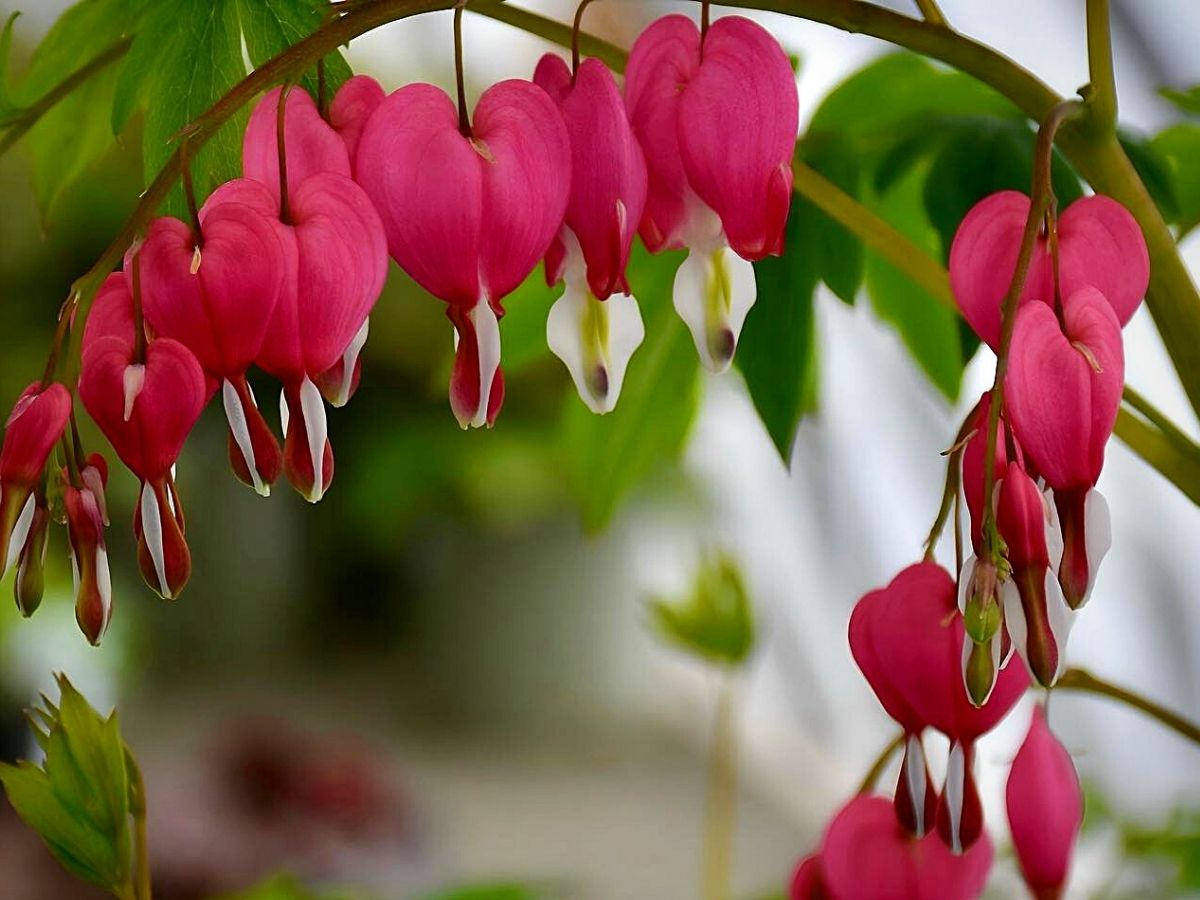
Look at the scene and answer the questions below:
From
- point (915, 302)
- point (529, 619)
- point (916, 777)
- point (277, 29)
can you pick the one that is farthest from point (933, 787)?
point (529, 619)

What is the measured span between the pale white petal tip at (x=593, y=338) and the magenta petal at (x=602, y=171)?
0.02 m

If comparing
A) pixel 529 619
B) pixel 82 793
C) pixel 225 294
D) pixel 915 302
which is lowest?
pixel 82 793

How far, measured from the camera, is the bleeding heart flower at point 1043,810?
1.47 feet

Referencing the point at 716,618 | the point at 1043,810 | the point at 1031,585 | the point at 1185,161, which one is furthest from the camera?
the point at 716,618

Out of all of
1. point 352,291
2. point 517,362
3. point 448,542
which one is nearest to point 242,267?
point 352,291

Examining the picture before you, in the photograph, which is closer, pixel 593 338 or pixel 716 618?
pixel 593 338

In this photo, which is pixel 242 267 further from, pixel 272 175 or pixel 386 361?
pixel 386 361

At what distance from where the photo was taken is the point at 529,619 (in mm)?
4836

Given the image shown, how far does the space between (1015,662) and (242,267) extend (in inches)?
10.1

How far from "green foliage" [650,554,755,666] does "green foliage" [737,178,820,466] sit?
17.6 inches

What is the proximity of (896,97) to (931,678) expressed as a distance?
47cm

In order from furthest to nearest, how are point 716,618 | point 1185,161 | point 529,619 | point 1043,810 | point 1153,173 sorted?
point 529,619 < point 716,618 < point 1185,161 < point 1153,173 < point 1043,810

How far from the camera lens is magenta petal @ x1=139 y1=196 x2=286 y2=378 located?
0.36m

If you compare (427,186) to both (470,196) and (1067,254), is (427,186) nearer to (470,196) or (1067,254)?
(470,196)
